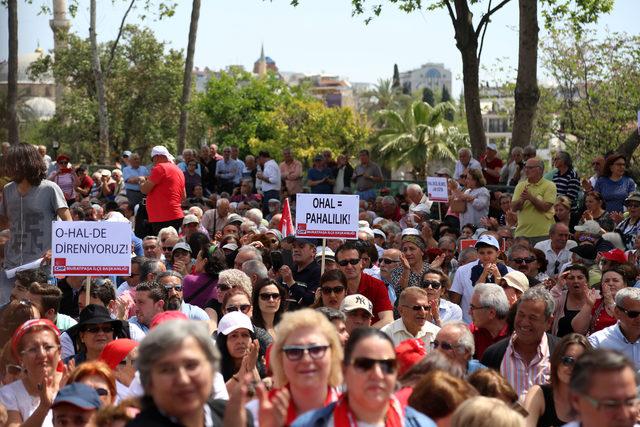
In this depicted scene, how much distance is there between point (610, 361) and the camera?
5.15 m

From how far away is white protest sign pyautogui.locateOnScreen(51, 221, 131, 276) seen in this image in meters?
11.4

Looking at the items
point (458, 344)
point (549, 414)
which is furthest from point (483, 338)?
point (549, 414)

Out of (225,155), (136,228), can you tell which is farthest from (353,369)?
(225,155)

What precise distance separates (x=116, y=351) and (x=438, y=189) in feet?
36.7

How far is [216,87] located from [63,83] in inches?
449

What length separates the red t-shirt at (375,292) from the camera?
11531mm

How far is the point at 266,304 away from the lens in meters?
10.5

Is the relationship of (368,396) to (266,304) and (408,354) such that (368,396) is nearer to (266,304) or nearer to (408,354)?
(408,354)

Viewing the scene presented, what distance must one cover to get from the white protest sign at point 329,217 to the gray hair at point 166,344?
8841 millimetres

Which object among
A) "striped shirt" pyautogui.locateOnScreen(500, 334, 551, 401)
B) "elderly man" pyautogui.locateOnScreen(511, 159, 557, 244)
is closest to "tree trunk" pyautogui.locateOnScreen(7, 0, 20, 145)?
"elderly man" pyautogui.locateOnScreen(511, 159, 557, 244)

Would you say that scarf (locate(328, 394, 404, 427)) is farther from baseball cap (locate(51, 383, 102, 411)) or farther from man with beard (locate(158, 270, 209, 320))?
man with beard (locate(158, 270, 209, 320))

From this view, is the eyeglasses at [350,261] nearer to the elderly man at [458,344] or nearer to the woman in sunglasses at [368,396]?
the elderly man at [458,344]

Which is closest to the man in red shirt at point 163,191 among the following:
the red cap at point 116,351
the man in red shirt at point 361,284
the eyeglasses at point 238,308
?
the man in red shirt at point 361,284

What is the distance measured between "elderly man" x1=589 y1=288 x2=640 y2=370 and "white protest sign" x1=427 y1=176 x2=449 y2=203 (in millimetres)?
9627
